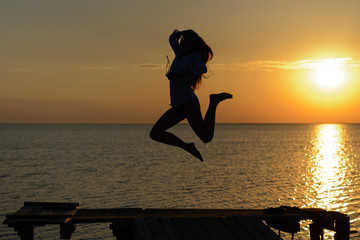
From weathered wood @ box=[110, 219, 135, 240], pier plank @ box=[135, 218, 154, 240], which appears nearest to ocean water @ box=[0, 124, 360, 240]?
weathered wood @ box=[110, 219, 135, 240]

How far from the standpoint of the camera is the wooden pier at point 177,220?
8508mm

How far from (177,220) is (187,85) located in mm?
2701

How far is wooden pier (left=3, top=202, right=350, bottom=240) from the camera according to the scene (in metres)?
8.51

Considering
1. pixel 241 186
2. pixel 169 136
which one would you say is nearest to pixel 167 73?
pixel 169 136

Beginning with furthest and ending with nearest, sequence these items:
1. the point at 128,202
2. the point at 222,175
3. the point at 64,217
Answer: the point at 222,175 < the point at 128,202 < the point at 64,217

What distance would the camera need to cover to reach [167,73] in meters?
7.87

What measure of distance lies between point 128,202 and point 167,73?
31.4 meters

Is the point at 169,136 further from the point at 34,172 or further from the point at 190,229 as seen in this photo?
the point at 34,172

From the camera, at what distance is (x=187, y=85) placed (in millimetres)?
7957

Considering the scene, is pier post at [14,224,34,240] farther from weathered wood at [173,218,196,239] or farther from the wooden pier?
weathered wood at [173,218,196,239]

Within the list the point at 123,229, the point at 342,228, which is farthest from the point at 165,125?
the point at 342,228

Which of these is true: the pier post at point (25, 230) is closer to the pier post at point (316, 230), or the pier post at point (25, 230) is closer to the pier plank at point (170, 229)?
the pier plank at point (170, 229)

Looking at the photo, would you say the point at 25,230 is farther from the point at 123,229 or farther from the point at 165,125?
the point at 165,125

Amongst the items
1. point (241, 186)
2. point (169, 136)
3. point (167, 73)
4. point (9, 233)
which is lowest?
point (9, 233)
